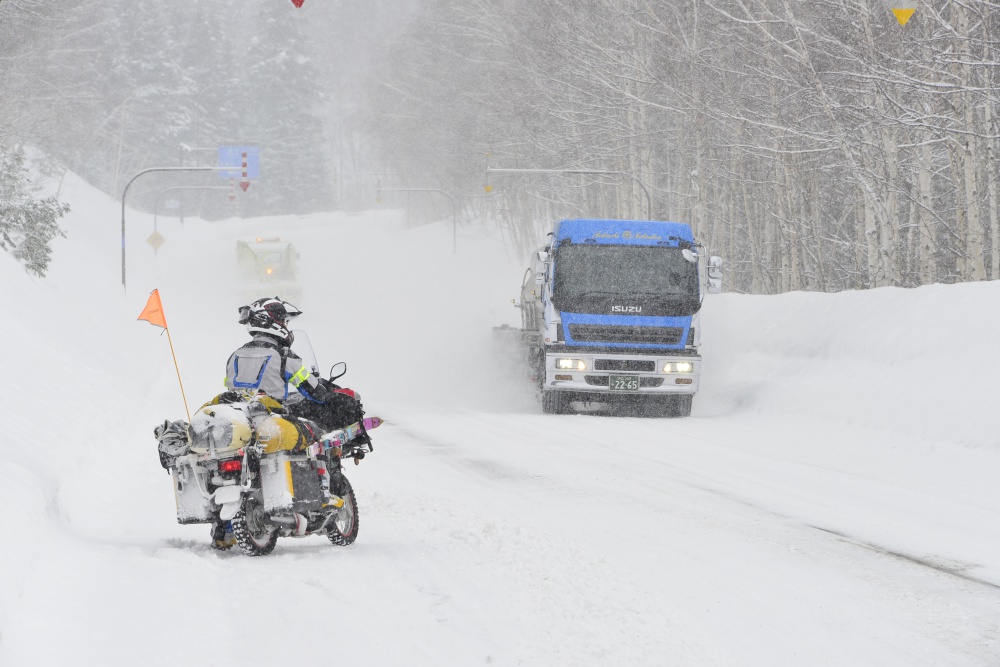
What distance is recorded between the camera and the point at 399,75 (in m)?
73.5

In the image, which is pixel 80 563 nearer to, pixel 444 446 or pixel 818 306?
pixel 444 446

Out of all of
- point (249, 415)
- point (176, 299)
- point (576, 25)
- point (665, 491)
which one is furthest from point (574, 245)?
point (176, 299)

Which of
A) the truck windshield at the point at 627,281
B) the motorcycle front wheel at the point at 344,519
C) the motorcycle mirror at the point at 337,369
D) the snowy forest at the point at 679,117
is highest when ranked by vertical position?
the snowy forest at the point at 679,117

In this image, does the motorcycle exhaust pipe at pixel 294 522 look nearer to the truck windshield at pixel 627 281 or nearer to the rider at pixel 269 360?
the rider at pixel 269 360

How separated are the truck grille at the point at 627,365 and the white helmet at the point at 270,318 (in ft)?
35.6

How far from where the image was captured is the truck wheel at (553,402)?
18.8 metres

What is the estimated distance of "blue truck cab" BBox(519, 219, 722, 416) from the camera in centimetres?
1803

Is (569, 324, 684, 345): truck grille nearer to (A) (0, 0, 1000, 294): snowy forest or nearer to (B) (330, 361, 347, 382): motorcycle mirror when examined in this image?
(A) (0, 0, 1000, 294): snowy forest

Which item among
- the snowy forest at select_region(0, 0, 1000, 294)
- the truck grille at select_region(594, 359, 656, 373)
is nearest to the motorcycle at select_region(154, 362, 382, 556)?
the truck grille at select_region(594, 359, 656, 373)

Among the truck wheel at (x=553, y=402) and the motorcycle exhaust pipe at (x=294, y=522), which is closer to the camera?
the motorcycle exhaust pipe at (x=294, y=522)

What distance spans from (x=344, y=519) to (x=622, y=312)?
10.9 m

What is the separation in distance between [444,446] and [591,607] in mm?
8204

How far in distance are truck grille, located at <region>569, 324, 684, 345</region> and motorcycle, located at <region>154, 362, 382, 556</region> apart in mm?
10767

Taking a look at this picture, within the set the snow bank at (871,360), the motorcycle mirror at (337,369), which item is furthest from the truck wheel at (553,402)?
the motorcycle mirror at (337,369)
